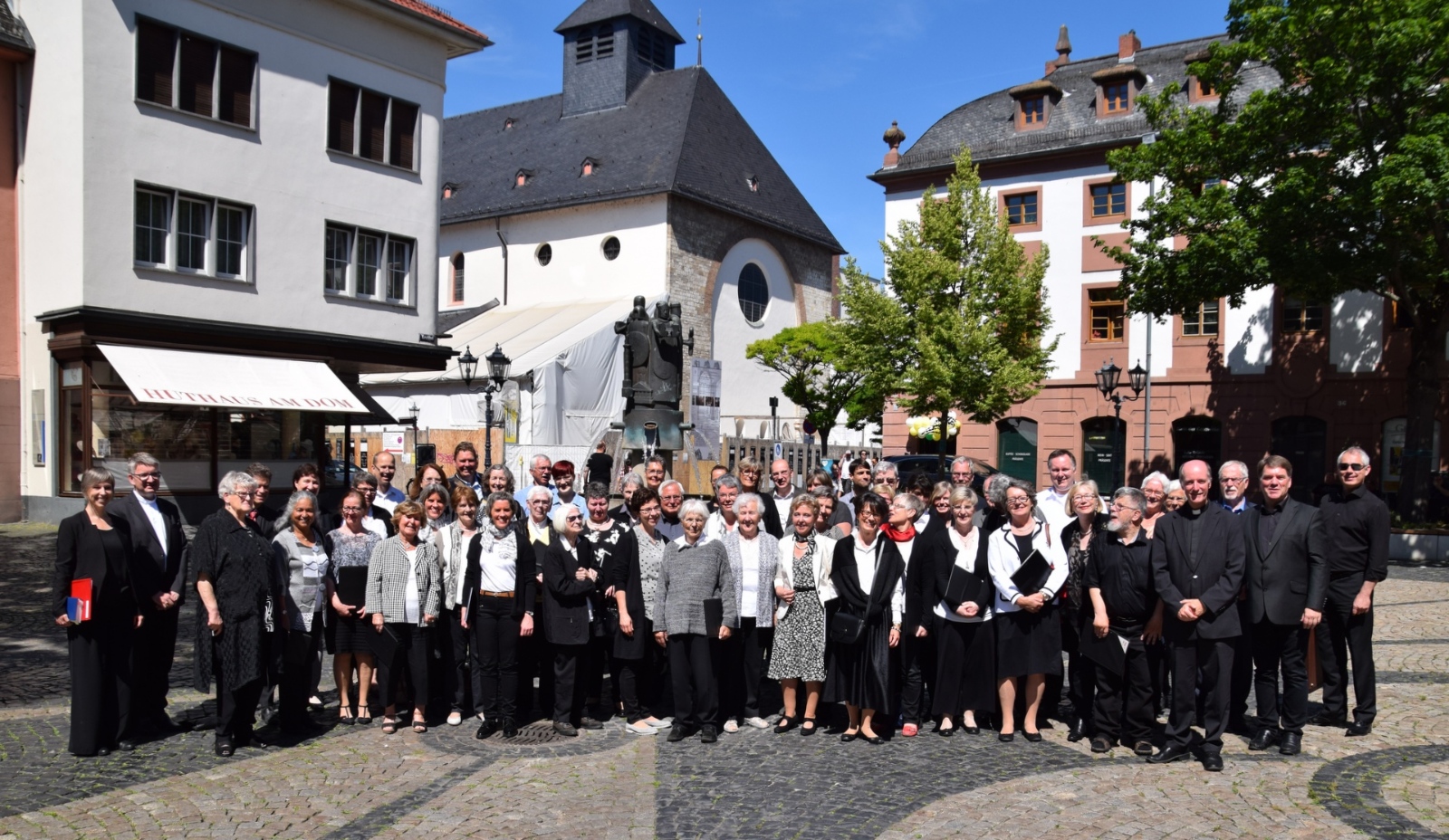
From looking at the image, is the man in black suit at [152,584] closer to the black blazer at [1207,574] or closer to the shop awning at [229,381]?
the black blazer at [1207,574]

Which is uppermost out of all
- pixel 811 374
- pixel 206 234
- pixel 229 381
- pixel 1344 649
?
pixel 206 234

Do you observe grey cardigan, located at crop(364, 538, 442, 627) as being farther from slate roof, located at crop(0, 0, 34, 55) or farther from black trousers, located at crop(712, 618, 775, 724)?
slate roof, located at crop(0, 0, 34, 55)

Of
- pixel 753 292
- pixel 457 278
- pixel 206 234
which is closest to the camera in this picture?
pixel 206 234

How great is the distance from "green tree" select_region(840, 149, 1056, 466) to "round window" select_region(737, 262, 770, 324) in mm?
13801

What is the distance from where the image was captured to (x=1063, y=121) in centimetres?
3419

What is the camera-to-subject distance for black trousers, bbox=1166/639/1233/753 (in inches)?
261

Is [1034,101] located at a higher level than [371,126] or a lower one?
higher

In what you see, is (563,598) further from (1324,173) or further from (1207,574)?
(1324,173)

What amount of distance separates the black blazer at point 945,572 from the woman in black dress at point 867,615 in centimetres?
16

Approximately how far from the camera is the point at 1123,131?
32781 millimetres

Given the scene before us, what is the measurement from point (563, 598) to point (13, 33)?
745 inches

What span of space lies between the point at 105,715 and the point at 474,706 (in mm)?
2253

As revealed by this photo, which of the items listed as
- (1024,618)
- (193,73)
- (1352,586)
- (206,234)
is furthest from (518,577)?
(193,73)

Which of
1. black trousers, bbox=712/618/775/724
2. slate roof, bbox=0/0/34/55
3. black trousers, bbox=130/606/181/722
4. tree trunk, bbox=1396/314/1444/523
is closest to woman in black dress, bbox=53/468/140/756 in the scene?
black trousers, bbox=130/606/181/722
